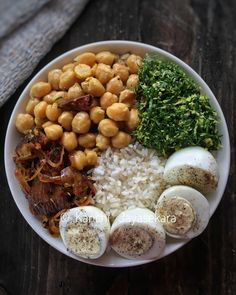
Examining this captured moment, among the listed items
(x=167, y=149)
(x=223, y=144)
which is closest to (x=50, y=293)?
(x=167, y=149)

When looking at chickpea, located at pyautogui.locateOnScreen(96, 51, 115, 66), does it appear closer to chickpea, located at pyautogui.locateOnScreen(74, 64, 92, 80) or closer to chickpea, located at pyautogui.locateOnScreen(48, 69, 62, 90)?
chickpea, located at pyautogui.locateOnScreen(74, 64, 92, 80)

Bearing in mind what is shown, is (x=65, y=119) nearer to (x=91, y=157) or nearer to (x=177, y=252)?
(x=91, y=157)

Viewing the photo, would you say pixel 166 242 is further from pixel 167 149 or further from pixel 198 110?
pixel 198 110

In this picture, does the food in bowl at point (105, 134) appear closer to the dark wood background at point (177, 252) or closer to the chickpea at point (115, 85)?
the chickpea at point (115, 85)

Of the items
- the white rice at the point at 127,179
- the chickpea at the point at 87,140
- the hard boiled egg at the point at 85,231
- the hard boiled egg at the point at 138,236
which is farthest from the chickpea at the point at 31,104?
the hard boiled egg at the point at 138,236

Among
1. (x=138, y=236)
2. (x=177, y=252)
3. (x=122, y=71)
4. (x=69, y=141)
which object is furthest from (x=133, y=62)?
(x=177, y=252)

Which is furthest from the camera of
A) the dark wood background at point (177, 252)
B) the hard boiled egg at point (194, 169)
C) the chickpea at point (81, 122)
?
the dark wood background at point (177, 252)

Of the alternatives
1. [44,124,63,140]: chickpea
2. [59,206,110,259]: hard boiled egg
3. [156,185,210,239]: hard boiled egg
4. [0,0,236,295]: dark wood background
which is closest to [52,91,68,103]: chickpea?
[44,124,63,140]: chickpea
